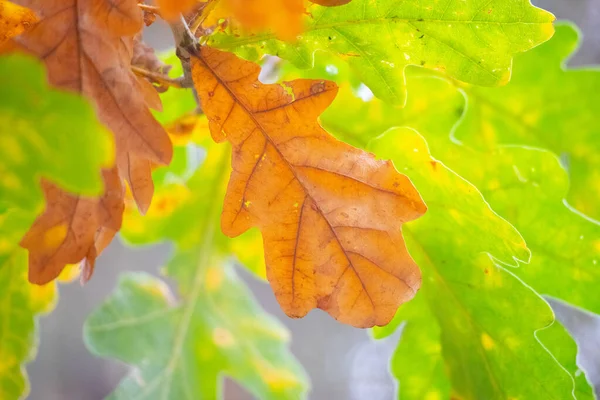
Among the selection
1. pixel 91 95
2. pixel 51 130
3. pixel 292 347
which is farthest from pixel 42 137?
pixel 292 347

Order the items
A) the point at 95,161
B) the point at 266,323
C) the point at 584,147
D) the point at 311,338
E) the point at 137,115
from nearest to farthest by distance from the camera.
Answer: the point at 95,161 < the point at 137,115 < the point at 584,147 < the point at 266,323 < the point at 311,338

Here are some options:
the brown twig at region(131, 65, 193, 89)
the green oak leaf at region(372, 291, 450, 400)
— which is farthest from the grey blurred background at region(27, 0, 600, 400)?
the brown twig at region(131, 65, 193, 89)

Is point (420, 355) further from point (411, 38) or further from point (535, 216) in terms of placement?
point (411, 38)

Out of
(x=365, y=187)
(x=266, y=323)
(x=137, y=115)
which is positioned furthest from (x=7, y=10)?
(x=266, y=323)

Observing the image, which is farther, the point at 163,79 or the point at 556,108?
the point at 556,108

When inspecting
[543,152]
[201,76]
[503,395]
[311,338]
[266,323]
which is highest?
[201,76]

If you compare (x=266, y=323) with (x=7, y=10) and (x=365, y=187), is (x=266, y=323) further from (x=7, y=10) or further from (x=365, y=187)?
(x=7, y=10)
